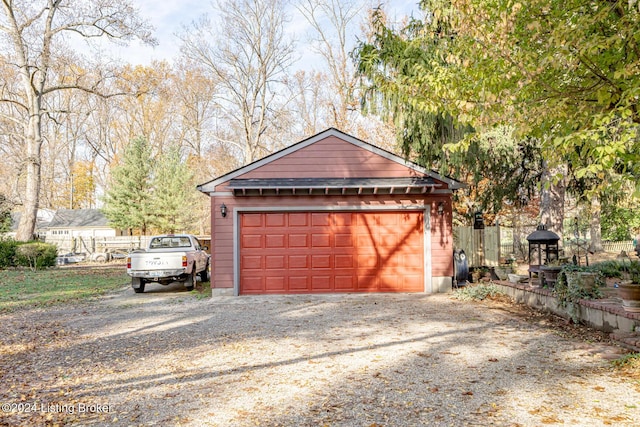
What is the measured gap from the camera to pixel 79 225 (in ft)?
122

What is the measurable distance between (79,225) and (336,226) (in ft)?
108

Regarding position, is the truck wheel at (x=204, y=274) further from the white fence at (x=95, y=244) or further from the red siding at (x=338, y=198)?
the white fence at (x=95, y=244)

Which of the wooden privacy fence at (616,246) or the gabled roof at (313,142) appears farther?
the wooden privacy fence at (616,246)

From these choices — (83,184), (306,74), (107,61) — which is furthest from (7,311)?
(83,184)

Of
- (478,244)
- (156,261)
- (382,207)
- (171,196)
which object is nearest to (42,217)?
(171,196)

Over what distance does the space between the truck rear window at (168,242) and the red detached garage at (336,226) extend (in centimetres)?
278

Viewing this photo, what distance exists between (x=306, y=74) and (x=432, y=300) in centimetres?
2268

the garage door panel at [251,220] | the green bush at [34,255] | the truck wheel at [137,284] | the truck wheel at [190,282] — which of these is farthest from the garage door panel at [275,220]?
the green bush at [34,255]

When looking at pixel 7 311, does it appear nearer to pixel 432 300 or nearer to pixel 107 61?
pixel 432 300

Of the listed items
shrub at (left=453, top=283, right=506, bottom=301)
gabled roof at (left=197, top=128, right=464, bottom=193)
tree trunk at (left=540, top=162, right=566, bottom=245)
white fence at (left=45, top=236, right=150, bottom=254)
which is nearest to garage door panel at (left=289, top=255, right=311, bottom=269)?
gabled roof at (left=197, top=128, right=464, bottom=193)

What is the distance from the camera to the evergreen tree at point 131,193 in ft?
98.7

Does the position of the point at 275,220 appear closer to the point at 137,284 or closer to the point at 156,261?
the point at 156,261

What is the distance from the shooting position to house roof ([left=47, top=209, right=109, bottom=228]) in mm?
37219

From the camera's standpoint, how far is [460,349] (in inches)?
234
